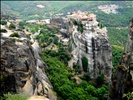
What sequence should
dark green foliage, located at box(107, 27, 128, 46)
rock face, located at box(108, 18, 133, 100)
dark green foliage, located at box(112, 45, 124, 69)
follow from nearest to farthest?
rock face, located at box(108, 18, 133, 100) → dark green foliage, located at box(112, 45, 124, 69) → dark green foliage, located at box(107, 27, 128, 46)

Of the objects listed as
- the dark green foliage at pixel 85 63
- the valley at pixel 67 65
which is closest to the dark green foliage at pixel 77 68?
the valley at pixel 67 65

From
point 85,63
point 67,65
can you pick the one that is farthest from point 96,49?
point 67,65

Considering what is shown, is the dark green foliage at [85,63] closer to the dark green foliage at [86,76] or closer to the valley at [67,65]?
the valley at [67,65]

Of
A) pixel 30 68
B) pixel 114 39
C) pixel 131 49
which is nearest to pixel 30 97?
pixel 30 68

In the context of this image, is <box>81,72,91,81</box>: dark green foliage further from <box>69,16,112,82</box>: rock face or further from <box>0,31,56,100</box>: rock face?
<box>0,31,56,100</box>: rock face

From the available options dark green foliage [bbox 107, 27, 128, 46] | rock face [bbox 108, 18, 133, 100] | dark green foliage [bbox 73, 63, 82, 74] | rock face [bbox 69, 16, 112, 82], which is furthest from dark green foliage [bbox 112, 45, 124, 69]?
rock face [bbox 108, 18, 133, 100]

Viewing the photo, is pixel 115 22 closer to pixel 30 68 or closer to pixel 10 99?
pixel 30 68

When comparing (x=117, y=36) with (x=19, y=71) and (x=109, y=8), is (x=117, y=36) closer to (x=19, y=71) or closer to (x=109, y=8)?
(x=19, y=71)

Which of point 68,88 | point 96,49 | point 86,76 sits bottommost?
point 86,76

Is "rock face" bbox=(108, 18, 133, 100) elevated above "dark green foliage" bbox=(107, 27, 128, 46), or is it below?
above

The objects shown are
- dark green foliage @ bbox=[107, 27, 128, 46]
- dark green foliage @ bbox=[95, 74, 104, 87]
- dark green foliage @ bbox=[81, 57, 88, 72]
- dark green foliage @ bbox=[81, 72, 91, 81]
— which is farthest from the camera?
dark green foliage @ bbox=[107, 27, 128, 46]
